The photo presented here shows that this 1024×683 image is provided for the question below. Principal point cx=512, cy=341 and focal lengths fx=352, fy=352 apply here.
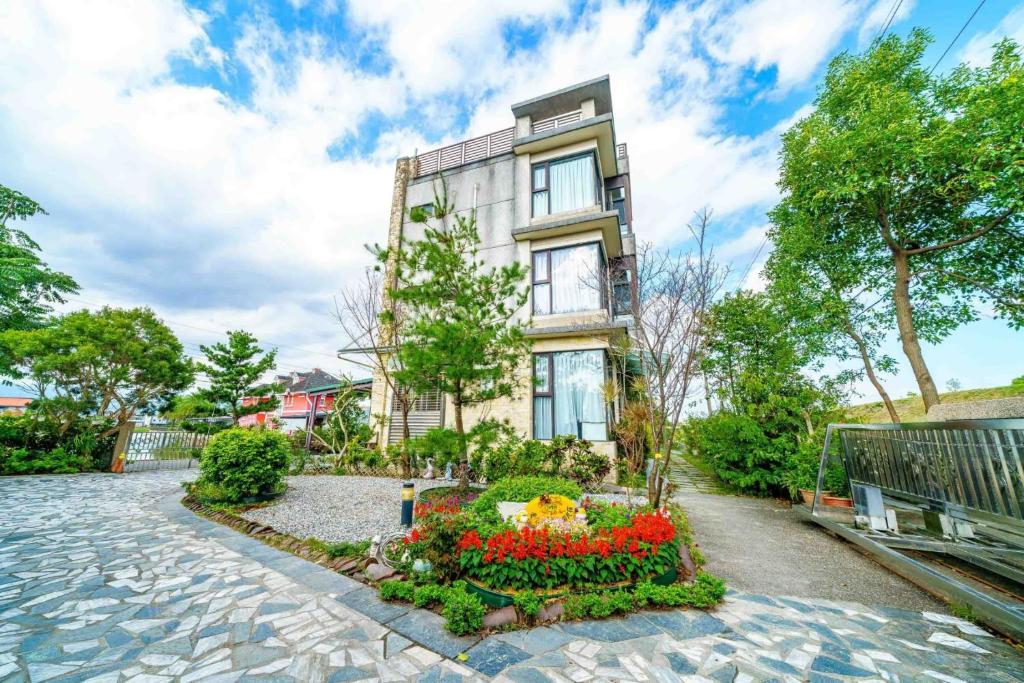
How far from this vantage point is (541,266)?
10.4 metres

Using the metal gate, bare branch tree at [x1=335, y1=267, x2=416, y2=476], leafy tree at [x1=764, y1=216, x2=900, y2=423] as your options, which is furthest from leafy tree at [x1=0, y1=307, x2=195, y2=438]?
leafy tree at [x1=764, y1=216, x2=900, y2=423]

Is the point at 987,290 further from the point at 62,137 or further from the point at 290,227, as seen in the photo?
the point at 62,137

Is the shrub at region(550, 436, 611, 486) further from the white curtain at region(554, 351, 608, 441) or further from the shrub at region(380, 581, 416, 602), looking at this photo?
the shrub at region(380, 581, 416, 602)

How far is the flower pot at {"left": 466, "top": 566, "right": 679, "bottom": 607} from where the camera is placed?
2963 mm

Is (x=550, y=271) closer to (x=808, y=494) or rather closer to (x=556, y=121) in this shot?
(x=556, y=121)

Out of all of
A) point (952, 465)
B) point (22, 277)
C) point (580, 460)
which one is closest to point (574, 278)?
point (580, 460)

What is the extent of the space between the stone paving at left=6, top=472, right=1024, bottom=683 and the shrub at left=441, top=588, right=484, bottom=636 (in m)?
0.07

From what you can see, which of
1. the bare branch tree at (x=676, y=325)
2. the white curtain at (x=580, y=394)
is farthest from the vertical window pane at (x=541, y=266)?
the bare branch tree at (x=676, y=325)

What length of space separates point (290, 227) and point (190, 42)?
579 centimetres

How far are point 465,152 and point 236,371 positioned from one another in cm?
1344

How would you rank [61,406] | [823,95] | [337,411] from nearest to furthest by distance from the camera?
[823,95] → [61,406] → [337,411]

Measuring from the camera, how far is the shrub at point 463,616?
2611 mm

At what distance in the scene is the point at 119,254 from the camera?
756 inches

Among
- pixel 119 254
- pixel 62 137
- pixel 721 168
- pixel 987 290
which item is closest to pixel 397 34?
pixel 721 168
